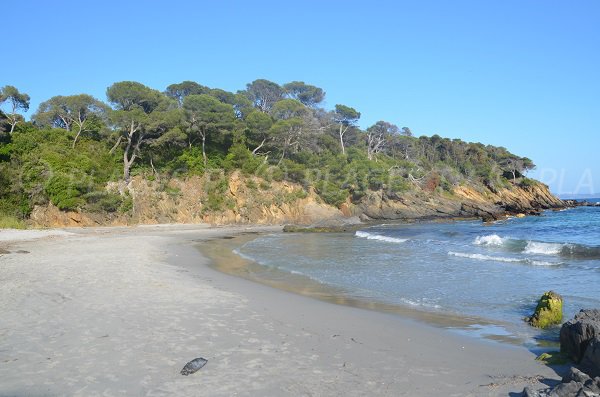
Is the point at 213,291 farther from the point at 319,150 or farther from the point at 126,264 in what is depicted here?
the point at 319,150

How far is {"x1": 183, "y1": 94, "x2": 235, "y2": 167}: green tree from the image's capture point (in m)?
41.2

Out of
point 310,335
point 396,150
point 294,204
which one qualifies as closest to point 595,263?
point 310,335

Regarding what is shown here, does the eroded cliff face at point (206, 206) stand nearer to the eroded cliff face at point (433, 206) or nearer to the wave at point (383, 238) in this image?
the eroded cliff face at point (433, 206)

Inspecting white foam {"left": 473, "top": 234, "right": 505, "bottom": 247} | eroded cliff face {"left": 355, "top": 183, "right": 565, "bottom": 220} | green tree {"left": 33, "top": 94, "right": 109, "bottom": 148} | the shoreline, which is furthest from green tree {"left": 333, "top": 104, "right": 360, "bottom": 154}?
the shoreline

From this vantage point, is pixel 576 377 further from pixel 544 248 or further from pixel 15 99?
pixel 15 99

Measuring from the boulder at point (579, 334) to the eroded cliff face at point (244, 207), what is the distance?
33.1m

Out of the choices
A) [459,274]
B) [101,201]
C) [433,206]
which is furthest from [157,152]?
[459,274]

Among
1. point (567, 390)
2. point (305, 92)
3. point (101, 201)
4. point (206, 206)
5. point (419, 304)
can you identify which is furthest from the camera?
point (305, 92)

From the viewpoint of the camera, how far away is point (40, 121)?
44.4 m

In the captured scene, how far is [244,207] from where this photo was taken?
41.0 m

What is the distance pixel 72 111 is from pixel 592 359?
47.9 m

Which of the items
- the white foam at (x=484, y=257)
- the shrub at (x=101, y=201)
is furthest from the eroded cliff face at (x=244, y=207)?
the white foam at (x=484, y=257)

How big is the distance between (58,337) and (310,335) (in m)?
3.72

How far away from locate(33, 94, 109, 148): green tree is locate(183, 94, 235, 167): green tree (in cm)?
818
